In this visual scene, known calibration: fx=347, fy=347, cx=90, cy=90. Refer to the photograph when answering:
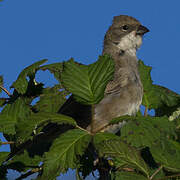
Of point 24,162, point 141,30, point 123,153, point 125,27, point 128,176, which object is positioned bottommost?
point 128,176

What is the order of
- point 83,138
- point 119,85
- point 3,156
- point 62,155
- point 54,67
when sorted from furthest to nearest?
point 119,85 < point 54,67 < point 3,156 < point 83,138 < point 62,155

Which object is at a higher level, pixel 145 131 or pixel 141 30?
pixel 141 30

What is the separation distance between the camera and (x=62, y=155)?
225cm

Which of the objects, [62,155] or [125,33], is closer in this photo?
[62,155]

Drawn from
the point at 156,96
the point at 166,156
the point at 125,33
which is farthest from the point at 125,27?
the point at 166,156

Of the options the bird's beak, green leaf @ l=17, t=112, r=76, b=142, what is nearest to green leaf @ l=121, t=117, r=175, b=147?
green leaf @ l=17, t=112, r=76, b=142

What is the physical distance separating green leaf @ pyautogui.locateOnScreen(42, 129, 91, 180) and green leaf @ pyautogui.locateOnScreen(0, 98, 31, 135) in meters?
0.57

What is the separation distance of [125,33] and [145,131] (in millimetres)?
3968

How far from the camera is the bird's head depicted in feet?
19.0

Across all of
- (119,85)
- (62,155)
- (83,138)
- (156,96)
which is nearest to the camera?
(62,155)

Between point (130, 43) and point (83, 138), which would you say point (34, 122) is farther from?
point (130, 43)

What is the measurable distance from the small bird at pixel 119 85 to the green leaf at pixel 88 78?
895mm

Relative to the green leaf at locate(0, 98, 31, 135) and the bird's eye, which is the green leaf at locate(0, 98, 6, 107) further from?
the bird's eye

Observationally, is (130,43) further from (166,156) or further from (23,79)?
(166,156)
